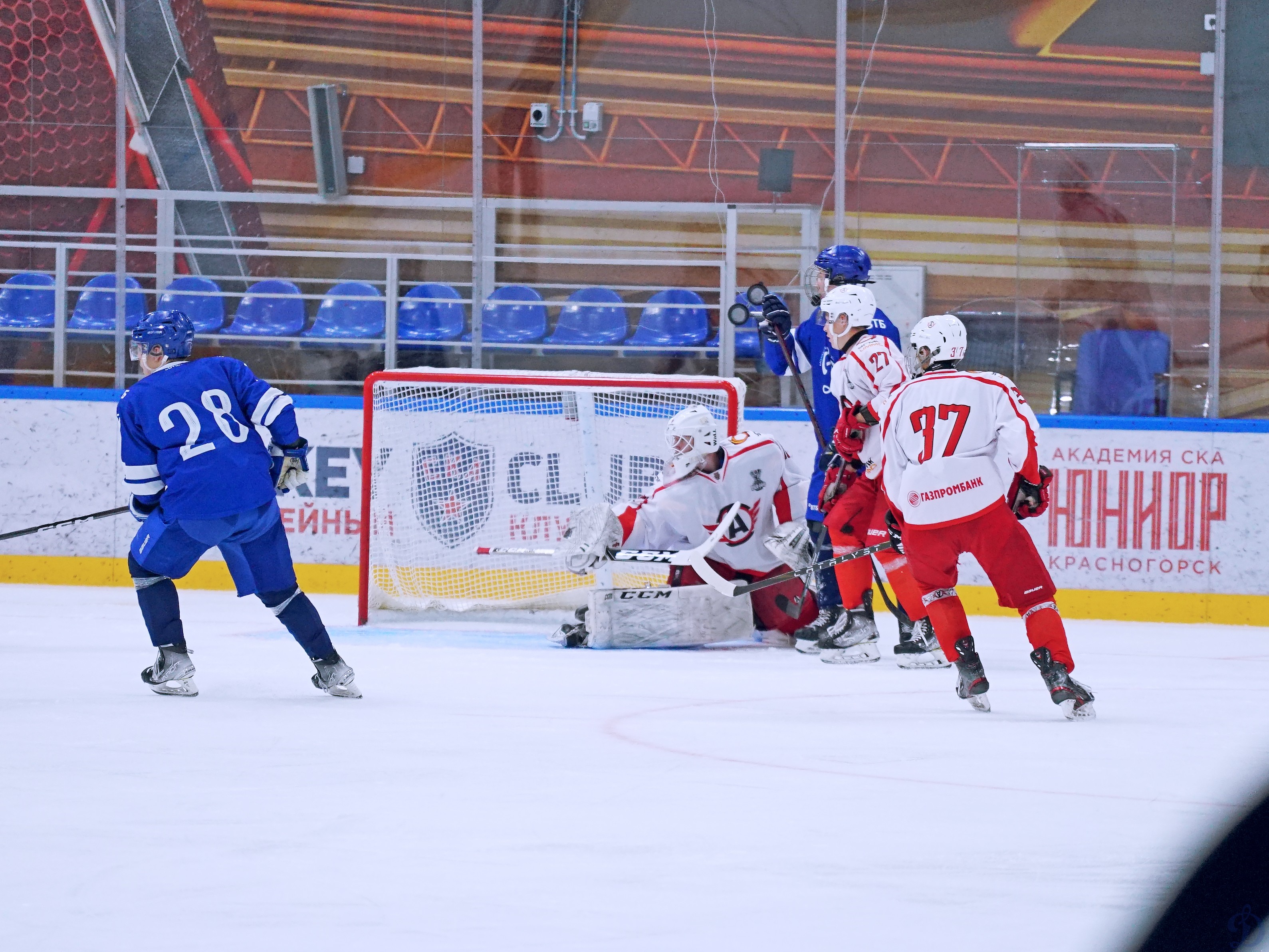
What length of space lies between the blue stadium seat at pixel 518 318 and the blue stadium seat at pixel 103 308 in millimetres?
1587

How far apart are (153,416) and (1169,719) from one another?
255 centimetres

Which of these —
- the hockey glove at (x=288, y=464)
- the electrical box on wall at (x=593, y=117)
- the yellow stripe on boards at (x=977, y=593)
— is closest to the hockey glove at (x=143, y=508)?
the hockey glove at (x=288, y=464)

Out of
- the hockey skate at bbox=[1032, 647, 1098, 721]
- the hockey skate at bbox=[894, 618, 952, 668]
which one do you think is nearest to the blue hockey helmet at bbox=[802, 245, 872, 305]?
the hockey skate at bbox=[894, 618, 952, 668]

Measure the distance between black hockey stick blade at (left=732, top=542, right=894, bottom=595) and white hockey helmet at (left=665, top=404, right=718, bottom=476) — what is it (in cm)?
45

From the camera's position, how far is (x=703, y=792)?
286cm

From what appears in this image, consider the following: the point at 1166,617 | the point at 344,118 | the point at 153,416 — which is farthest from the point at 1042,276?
the point at 153,416

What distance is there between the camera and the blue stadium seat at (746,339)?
7500 millimetres

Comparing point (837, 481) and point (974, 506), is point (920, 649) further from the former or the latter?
point (974, 506)

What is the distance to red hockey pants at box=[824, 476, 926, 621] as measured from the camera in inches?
198

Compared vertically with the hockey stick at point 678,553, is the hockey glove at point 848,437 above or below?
above

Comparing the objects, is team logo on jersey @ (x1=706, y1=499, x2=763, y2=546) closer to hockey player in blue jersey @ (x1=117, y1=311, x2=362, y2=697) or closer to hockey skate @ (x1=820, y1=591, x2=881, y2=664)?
hockey skate @ (x1=820, y1=591, x2=881, y2=664)

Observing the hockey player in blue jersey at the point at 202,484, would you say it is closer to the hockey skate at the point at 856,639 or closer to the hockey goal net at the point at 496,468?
the hockey skate at the point at 856,639

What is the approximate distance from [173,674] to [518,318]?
167 inches

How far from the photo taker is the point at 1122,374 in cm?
705
